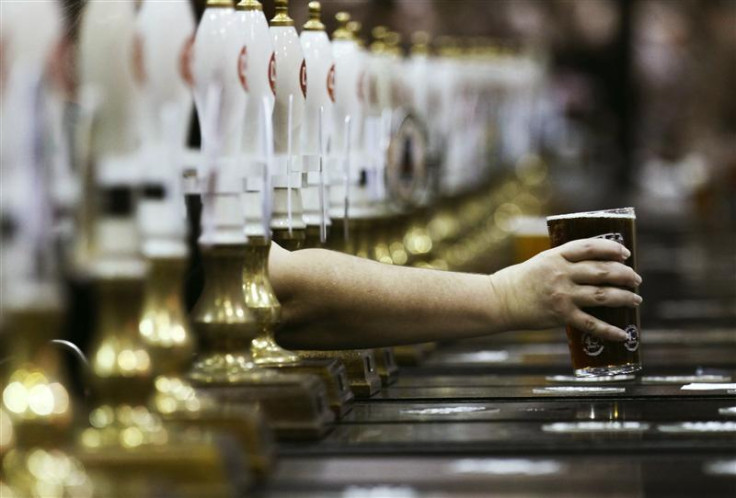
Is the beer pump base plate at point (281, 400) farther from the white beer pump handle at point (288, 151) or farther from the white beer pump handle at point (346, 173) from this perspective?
the white beer pump handle at point (346, 173)

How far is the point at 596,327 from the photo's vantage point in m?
2.21

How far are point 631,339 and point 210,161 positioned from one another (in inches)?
26.4

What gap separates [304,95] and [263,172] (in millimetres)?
389

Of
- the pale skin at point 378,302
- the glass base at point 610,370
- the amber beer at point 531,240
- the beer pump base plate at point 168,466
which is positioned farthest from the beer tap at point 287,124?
the amber beer at point 531,240

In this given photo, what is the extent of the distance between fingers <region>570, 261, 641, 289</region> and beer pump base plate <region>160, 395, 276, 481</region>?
74cm

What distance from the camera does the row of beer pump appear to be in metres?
1.47

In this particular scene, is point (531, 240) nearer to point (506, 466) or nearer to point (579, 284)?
point (579, 284)

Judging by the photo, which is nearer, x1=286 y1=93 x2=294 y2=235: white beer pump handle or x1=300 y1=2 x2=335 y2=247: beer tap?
x1=286 y1=93 x2=294 y2=235: white beer pump handle

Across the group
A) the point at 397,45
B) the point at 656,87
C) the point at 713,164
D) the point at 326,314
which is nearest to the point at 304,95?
the point at 326,314

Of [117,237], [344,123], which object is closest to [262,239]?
[117,237]

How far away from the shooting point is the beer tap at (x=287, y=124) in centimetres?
229

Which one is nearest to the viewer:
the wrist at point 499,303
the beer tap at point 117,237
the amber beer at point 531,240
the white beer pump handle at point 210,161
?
the beer tap at point 117,237

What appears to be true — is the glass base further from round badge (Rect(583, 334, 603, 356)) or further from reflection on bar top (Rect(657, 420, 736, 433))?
reflection on bar top (Rect(657, 420, 736, 433))

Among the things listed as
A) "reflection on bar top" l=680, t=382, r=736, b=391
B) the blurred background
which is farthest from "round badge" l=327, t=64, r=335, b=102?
the blurred background
